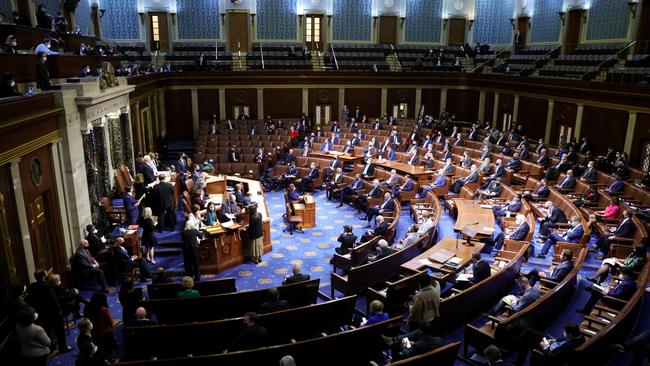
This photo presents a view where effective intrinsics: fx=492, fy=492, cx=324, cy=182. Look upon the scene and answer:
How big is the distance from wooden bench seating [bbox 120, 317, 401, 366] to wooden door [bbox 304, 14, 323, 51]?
78.3 ft

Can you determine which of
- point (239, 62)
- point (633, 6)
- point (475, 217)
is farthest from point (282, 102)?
point (633, 6)

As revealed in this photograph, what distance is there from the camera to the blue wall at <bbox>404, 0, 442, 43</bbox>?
95.2ft

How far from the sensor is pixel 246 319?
19.6 ft

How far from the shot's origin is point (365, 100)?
2638cm

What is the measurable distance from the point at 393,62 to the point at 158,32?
42.7ft

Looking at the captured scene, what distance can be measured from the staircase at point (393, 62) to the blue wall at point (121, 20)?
1378 cm

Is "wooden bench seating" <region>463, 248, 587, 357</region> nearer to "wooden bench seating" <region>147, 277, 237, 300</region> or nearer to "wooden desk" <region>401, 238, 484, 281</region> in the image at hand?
"wooden desk" <region>401, 238, 484, 281</region>

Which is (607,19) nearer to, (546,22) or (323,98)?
(546,22)

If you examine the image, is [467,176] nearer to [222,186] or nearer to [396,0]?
[222,186]

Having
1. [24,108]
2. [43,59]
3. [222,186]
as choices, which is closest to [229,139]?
[222,186]

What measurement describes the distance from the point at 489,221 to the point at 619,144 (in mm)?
8025

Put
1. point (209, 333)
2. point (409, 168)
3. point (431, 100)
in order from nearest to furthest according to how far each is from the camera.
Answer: point (209, 333) → point (409, 168) → point (431, 100)

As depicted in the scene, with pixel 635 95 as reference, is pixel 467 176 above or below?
below

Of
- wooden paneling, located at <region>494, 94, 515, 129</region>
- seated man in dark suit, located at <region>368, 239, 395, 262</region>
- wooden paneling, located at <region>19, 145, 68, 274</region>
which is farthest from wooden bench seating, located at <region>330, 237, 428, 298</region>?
wooden paneling, located at <region>494, 94, 515, 129</region>
